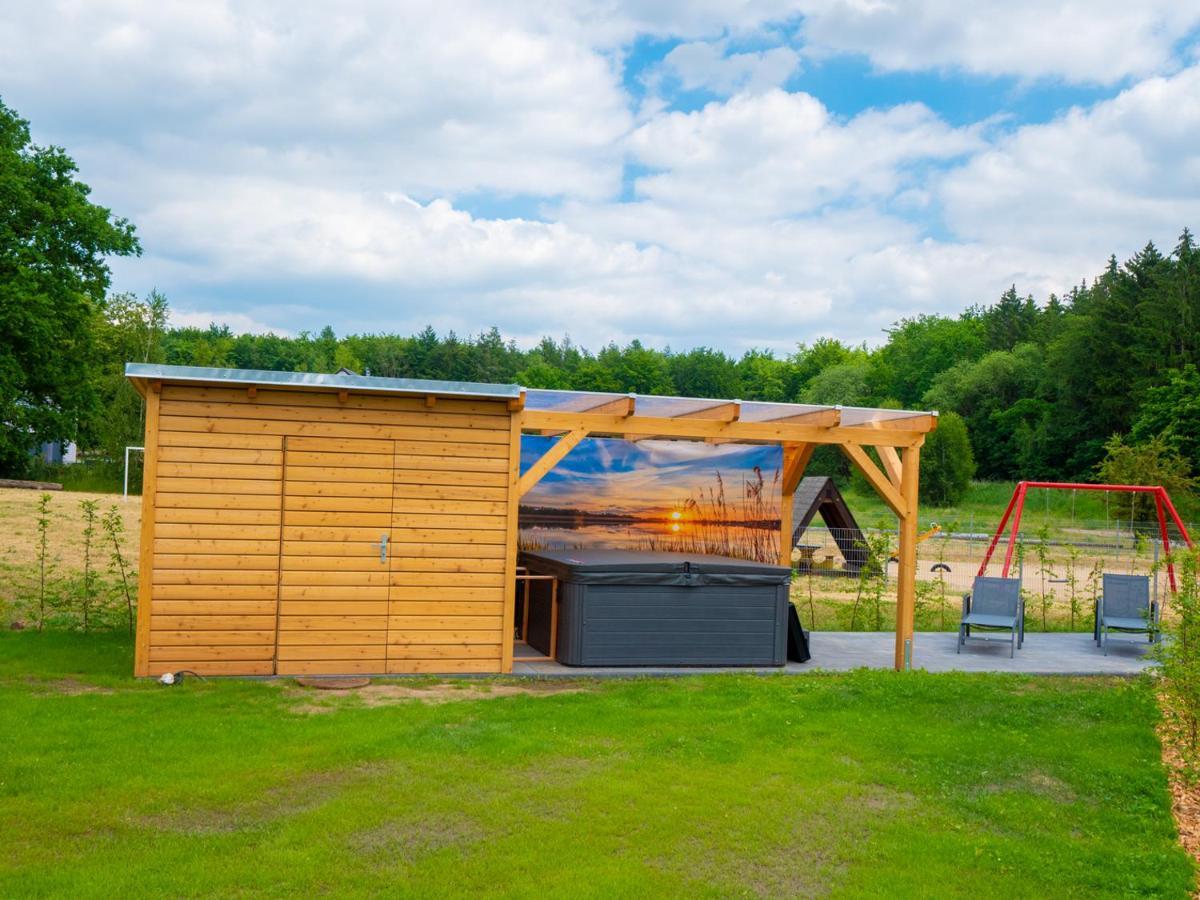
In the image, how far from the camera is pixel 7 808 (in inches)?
193

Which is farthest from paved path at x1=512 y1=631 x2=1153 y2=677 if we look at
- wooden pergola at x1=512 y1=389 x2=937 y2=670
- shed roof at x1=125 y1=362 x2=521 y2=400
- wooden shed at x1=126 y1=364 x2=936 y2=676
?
shed roof at x1=125 y1=362 x2=521 y2=400

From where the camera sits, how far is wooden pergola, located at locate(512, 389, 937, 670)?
938 cm

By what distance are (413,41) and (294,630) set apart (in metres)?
7.51

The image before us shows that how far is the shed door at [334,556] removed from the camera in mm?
8648

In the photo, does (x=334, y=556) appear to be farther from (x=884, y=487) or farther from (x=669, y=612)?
(x=884, y=487)

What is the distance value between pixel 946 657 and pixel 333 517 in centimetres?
663

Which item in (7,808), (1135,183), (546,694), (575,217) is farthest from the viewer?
(575,217)

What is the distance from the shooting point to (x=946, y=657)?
11.1m

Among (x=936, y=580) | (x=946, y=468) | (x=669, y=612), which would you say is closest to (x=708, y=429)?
(x=669, y=612)

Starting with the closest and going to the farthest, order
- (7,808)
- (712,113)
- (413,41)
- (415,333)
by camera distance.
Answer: (7,808) → (413,41) → (712,113) → (415,333)

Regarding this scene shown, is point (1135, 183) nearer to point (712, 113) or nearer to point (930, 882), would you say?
point (712, 113)

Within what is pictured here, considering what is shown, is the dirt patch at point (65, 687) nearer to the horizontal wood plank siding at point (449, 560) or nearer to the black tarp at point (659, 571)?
the horizontal wood plank siding at point (449, 560)

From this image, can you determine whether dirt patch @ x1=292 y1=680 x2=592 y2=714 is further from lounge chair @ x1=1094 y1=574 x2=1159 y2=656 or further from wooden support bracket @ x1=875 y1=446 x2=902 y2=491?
lounge chair @ x1=1094 y1=574 x2=1159 y2=656

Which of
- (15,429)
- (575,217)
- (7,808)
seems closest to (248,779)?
(7,808)
